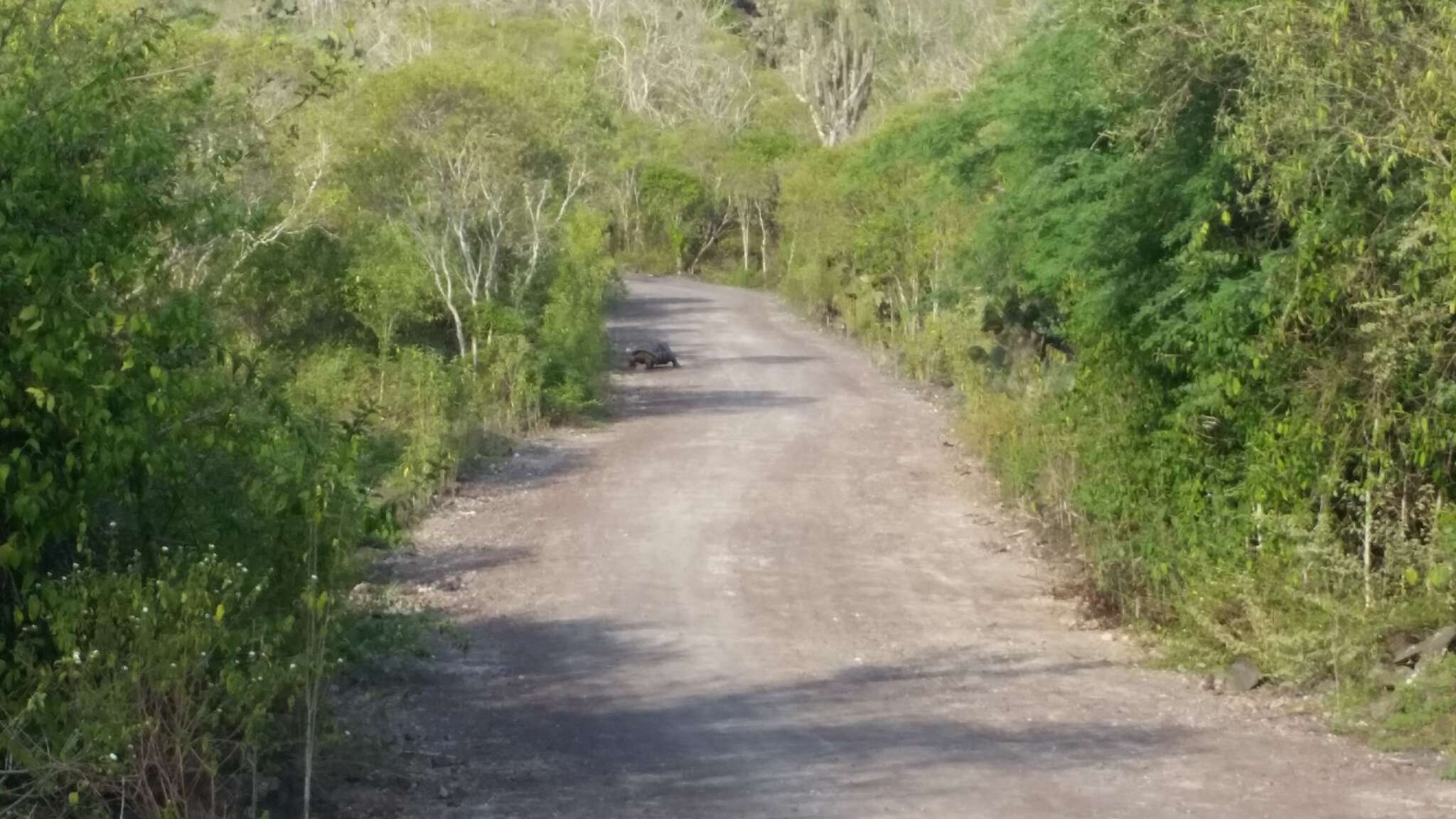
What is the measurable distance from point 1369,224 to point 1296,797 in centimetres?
353

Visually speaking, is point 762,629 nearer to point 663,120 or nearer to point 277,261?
point 277,261

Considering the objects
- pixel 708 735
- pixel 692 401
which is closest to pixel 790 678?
pixel 708 735

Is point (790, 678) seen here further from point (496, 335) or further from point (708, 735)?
point (496, 335)

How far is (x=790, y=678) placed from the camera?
11977 millimetres

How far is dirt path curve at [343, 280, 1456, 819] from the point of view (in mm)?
9016

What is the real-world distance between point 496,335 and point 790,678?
13.4 metres

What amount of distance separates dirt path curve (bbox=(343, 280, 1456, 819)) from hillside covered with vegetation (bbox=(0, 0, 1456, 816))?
84 cm

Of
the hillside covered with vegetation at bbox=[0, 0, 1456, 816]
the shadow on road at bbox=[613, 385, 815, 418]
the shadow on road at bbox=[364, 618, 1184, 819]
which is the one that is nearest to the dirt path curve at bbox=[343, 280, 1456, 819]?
the shadow on road at bbox=[364, 618, 1184, 819]

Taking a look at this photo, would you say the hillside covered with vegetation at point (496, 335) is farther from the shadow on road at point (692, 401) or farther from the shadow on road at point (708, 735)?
the shadow on road at point (692, 401)

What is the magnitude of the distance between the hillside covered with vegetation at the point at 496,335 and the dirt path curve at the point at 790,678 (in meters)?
0.84

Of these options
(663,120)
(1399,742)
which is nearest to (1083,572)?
(1399,742)

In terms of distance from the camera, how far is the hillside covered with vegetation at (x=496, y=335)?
6668 mm

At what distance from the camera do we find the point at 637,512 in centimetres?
1866

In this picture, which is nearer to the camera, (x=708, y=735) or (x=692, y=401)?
(x=708, y=735)
